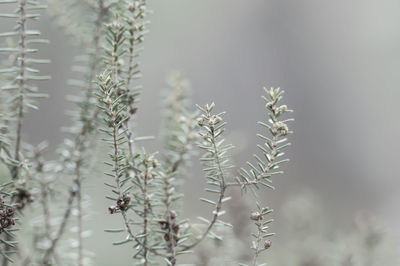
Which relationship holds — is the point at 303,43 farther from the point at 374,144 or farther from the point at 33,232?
the point at 33,232

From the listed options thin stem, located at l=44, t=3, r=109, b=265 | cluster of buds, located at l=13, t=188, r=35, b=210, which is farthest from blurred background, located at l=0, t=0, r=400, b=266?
cluster of buds, located at l=13, t=188, r=35, b=210

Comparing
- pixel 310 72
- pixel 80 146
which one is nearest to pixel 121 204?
pixel 80 146

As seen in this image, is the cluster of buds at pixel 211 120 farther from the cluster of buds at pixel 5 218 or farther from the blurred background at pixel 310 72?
the blurred background at pixel 310 72

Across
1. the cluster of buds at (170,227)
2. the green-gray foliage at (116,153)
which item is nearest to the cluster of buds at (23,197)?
the green-gray foliage at (116,153)

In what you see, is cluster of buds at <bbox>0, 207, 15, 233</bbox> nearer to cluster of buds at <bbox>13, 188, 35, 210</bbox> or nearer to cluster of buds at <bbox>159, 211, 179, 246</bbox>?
cluster of buds at <bbox>13, 188, 35, 210</bbox>

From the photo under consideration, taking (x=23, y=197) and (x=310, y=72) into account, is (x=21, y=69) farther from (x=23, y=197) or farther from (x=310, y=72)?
(x=310, y=72)

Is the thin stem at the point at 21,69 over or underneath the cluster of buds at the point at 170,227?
over
